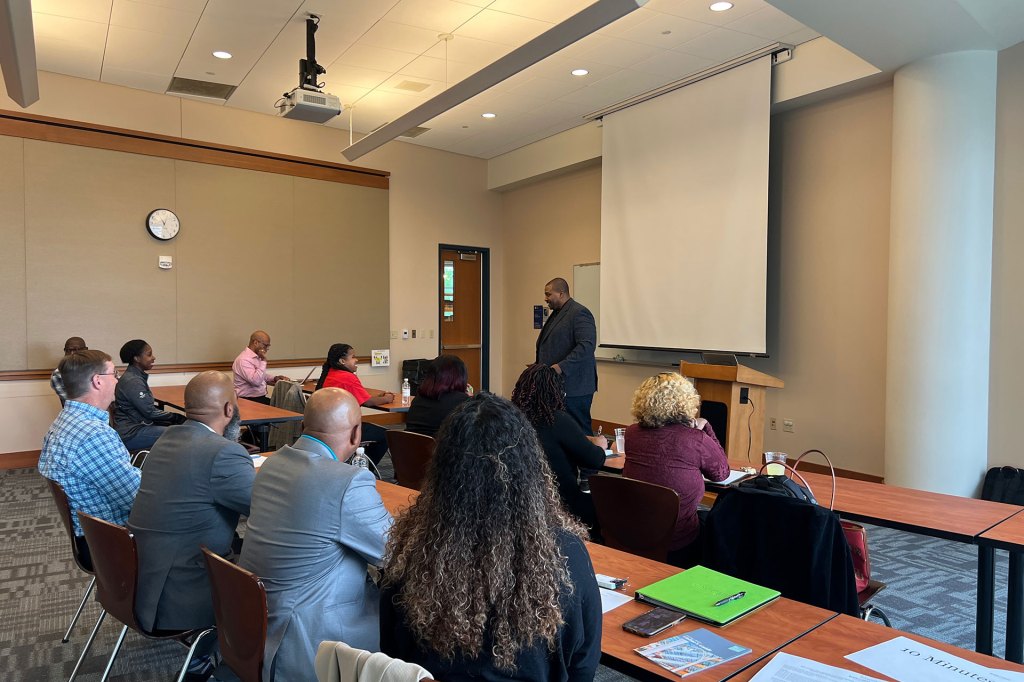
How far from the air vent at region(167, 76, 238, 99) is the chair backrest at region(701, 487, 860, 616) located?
6670 mm

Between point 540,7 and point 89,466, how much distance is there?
434 centimetres

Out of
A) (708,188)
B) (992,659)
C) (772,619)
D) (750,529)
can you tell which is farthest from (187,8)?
(992,659)

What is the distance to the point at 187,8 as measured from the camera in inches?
211

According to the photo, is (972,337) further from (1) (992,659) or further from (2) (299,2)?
(2) (299,2)

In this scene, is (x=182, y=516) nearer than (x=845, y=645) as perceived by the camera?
A: No

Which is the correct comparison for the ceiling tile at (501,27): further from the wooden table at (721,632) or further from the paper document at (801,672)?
the paper document at (801,672)

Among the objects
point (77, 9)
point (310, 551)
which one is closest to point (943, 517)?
point (310, 551)

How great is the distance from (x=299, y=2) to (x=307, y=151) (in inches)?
132

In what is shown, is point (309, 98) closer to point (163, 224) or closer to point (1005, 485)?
point (163, 224)

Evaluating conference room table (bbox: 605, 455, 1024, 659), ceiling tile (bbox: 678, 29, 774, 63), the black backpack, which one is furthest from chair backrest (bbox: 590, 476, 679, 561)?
ceiling tile (bbox: 678, 29, 774, 63)

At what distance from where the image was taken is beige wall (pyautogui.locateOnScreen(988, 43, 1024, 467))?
16.5 feet

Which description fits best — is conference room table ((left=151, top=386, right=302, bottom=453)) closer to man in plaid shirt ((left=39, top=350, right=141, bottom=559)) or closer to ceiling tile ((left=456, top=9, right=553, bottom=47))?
man in plaid shirt ((left=39, top=350, right=141, bottom=559))

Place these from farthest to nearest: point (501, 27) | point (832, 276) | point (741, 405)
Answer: point (832, 276) < point (741, 405) < point (501, 27)

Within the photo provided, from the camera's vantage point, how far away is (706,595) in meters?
1.79
